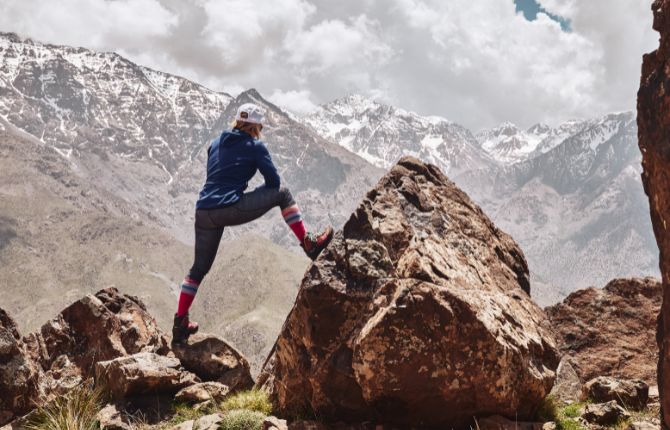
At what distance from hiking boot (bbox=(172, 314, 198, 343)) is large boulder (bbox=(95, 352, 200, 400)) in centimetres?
115

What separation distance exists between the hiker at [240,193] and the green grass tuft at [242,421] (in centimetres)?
322

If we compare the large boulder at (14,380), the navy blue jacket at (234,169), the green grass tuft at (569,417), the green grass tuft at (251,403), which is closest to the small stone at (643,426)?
the green grass tuft at (569,417)

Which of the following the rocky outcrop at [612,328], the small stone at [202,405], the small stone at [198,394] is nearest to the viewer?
the small stone at [202,405]

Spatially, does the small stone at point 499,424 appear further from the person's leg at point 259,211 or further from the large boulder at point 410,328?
the person's leg at point 259,211

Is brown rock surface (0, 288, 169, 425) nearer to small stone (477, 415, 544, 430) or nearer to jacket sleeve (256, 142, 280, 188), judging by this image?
jacket sleeve (256, 142, 280, 188)

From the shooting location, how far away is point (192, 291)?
41.0 feet

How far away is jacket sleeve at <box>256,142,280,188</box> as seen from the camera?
1148 centimetres

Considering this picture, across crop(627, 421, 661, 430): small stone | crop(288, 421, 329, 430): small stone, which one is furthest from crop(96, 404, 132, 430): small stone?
crop(627, 421, 661, 430): small stone

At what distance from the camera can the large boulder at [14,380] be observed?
32.4 feet

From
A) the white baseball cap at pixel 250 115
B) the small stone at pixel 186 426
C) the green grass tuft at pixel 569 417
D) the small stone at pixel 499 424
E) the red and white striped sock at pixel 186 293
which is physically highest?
the white baseball cap at pixel 250 115

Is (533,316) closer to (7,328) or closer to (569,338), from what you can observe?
(569,338)

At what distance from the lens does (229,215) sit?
11.3 metres

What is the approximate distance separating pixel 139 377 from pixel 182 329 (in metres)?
2.13

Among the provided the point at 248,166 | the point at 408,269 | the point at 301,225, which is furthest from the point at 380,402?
the point at 248,166
